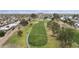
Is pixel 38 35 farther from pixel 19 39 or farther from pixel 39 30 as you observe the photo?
pixel 19 39

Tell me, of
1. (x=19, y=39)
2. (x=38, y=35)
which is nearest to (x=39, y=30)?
(x=38, y=35)

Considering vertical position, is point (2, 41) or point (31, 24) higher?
point (31, 24)
